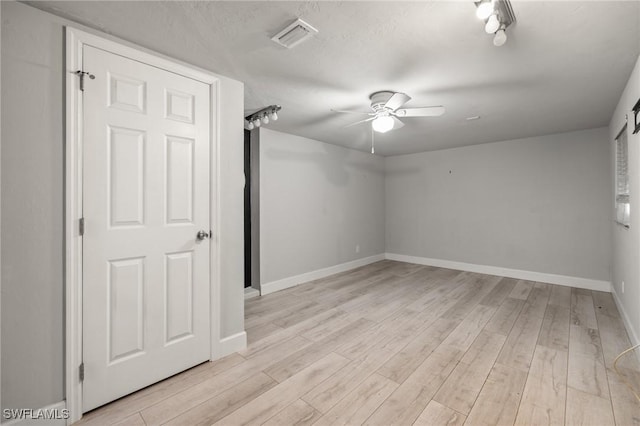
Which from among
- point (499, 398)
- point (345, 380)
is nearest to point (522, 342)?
point (499, 398)

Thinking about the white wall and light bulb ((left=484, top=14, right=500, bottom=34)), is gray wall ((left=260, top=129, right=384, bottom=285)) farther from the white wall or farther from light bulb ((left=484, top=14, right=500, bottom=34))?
the white wall

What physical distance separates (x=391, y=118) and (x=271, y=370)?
7.81 feet

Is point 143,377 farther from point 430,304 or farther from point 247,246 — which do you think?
point 430,304

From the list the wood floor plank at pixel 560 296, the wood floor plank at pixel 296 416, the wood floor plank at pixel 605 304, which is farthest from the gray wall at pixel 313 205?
the wood floor plank at pixel 605 304

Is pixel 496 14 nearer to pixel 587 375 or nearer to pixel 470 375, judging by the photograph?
pixel 470 375

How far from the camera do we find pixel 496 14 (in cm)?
141

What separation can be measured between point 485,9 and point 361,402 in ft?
7.54

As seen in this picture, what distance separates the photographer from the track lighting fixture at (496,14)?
135 cm

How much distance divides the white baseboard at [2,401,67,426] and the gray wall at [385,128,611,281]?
540cm

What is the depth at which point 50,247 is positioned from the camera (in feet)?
5.02

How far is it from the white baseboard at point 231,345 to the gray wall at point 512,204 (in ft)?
14.0

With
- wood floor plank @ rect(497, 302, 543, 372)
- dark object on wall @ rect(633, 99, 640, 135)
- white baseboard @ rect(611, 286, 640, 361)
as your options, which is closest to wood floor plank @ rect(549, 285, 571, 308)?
white baseboard @ rect(611, 286, 640, 361)

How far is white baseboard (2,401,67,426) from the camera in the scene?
143cm

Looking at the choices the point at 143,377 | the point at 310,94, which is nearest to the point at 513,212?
the point at 310,94
